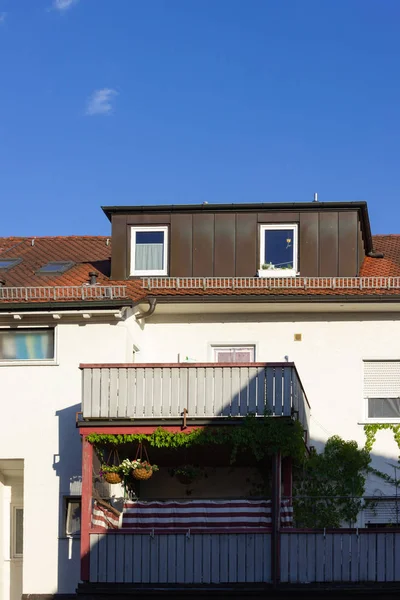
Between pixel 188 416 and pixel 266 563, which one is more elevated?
pixel 188 416

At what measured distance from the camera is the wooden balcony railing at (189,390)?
2356 centimetres

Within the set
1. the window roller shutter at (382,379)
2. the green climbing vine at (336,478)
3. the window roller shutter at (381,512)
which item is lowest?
the window roller shutter at (381,512)

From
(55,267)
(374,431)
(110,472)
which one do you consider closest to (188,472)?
(110,472)

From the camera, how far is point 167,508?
78.4 ft

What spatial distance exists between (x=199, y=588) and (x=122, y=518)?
199cm

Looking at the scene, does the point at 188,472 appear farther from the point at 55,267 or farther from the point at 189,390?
the point at 55,267

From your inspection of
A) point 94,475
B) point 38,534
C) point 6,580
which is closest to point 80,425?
point 94,475

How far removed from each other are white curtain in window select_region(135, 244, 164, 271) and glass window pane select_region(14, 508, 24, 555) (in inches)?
223

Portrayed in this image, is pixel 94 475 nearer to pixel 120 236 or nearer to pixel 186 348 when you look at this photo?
pixel 186 348

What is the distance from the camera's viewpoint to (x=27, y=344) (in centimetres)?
2598

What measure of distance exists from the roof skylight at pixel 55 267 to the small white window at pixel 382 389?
6.78 metres

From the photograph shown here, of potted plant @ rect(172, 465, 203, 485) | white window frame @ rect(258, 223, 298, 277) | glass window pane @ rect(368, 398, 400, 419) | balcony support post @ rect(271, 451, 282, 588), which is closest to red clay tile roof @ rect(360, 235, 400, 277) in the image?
white window frame @ rect(258, 223, 298, 277)

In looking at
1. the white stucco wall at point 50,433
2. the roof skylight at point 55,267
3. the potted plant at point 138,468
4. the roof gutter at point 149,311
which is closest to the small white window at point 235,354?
Result: the roof gutter at point 149,311

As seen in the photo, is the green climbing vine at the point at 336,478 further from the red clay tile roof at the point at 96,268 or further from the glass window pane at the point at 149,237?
the glass window pane at the point at 149,237
